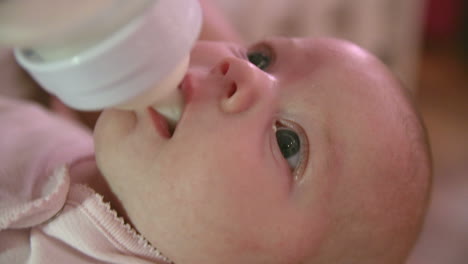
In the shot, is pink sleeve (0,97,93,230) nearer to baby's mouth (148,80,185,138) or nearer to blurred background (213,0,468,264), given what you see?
baby's mouth (148,80,185,138)

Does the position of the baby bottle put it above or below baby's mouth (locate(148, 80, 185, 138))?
above

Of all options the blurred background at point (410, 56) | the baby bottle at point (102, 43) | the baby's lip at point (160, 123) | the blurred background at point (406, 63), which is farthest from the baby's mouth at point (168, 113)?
the blurred background at point (410, 56)

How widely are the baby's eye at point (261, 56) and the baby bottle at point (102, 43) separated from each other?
0.88 feet

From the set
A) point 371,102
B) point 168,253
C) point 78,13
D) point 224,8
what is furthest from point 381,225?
point 224,8

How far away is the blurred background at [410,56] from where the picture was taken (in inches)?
47.4

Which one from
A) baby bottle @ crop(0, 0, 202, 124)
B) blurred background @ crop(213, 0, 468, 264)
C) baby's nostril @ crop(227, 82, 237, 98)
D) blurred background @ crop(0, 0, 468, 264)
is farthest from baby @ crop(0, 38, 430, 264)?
blurred background @ crop(213, 0, 468, 264)

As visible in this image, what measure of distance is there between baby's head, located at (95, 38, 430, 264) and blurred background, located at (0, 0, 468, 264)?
413mm

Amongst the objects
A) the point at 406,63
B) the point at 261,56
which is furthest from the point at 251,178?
the point at 406,63

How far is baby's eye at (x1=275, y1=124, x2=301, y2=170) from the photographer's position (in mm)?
568

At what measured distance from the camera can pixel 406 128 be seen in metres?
0.60

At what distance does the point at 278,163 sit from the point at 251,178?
0.14ft

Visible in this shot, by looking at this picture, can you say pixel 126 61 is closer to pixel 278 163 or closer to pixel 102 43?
pixel 102 43

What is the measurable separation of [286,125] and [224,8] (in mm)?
671

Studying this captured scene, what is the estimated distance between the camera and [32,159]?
679mm
